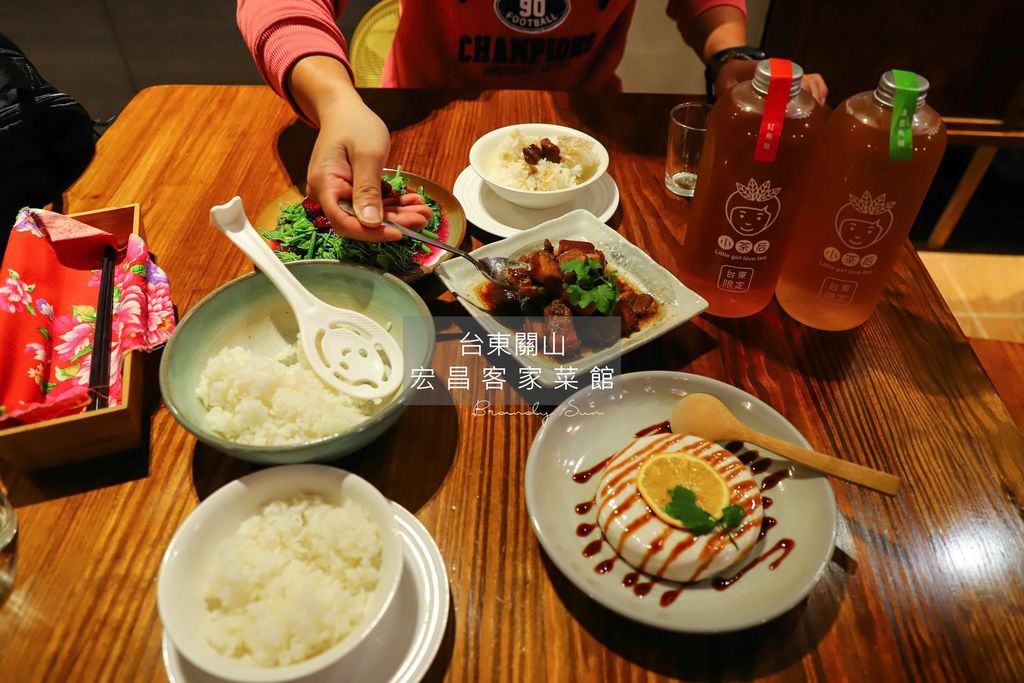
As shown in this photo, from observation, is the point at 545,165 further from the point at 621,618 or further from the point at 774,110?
the point at 621,618

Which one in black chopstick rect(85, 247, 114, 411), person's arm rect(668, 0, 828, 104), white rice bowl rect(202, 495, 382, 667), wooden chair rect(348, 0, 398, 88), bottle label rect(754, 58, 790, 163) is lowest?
wooden chair rect(348, 0, 398, 88)

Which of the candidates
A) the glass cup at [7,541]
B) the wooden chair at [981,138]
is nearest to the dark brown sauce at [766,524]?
the glass cup at [7,541]

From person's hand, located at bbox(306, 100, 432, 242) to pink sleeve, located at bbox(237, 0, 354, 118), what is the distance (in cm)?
35

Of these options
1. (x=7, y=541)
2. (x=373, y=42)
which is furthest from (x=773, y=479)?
(x=373, y=42)

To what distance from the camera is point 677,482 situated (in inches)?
42.9

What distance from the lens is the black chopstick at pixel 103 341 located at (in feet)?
3.87

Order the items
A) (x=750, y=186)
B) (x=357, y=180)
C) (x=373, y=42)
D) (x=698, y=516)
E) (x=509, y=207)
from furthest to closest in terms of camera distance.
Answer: (x=373, y=42)
(x=509, y=207)
(x=357, y=180)
(x=750, y=186)
(x=698, y=516)

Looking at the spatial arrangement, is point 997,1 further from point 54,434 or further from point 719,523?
point 54,434

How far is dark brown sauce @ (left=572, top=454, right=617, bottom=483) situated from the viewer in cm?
117

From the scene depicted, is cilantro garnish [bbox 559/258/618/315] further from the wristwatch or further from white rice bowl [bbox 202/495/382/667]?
the wristwatch

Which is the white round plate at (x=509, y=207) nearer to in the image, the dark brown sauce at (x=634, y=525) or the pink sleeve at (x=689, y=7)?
the dark brown sauce at (x=634, y=525)

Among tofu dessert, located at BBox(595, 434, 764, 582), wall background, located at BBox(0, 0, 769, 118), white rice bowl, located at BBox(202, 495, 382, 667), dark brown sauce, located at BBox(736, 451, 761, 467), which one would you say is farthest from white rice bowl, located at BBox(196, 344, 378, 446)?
wall background, located at BBox(0, 0, 769, 118)

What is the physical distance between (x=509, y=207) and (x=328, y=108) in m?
0.56

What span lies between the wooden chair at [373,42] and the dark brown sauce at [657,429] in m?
2.16
